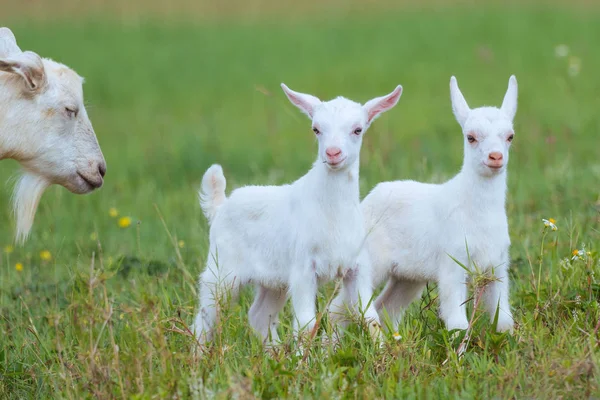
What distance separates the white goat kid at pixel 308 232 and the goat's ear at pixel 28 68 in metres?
1.35

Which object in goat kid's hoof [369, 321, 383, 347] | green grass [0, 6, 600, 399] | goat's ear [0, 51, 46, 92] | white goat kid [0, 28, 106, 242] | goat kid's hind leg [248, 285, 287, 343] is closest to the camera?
green grass [0, 6, 600, 399]

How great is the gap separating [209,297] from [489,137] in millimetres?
1874

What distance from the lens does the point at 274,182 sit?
31.9 feet

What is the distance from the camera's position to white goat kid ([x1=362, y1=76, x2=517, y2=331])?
18.0 feet

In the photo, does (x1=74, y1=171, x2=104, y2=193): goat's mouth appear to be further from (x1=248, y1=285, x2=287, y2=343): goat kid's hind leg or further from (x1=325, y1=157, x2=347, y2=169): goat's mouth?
(x1=325, y1=157, x2=347, y2=169): goat's mouth

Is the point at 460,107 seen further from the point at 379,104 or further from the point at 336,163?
the point at 336,163

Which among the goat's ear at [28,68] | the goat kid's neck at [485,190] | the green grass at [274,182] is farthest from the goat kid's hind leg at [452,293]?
the goat's ear at [28,68]

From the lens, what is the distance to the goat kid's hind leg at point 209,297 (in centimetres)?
583

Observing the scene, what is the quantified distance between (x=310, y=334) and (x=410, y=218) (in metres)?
1.13

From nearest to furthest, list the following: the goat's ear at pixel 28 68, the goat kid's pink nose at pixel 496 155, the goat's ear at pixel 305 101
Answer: the goat kid's pink nose at pixel 496 155 < the goat's ear at pixel 305 101 < the goat's ear at pixel 28 68

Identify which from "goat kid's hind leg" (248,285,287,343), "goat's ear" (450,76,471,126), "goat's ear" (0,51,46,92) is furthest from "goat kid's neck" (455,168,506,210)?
"goat's ear" (0,51,46,92)

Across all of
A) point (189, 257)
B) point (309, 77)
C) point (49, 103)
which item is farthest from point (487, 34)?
point (49, 103)

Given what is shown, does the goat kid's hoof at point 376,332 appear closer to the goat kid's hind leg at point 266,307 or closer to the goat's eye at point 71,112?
the goat kid's hind leg at point 266,307

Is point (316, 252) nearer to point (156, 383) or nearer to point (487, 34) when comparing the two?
point (156, 383)
